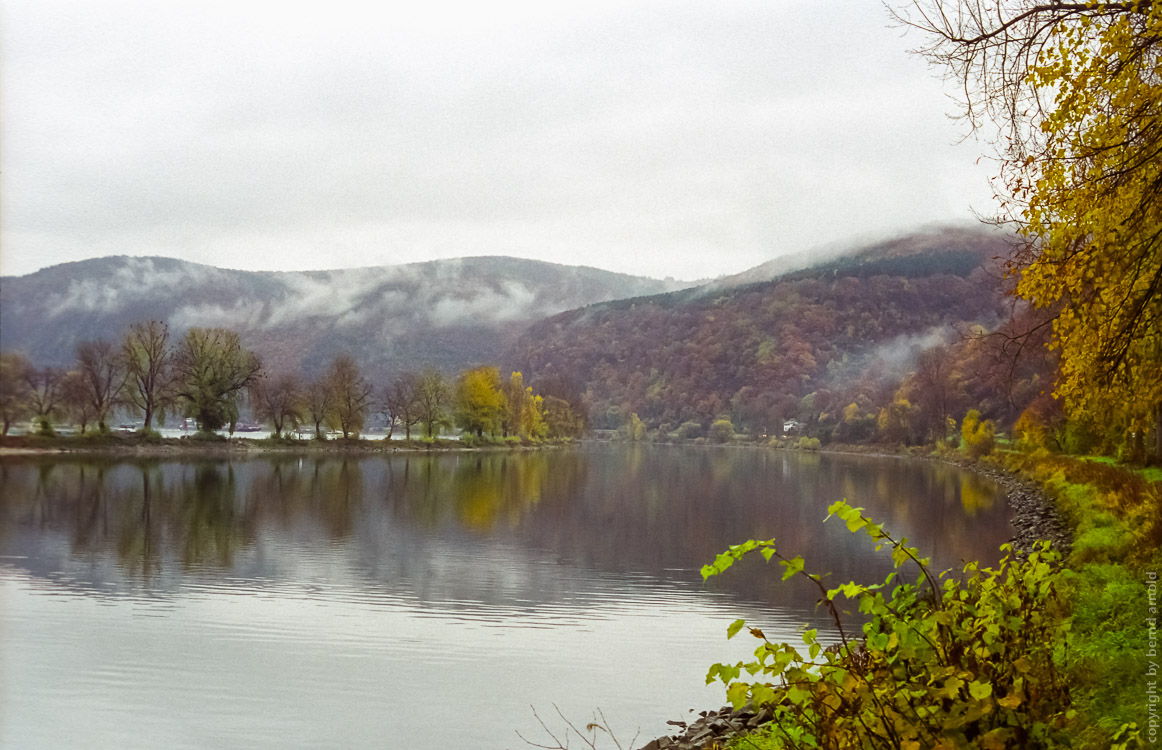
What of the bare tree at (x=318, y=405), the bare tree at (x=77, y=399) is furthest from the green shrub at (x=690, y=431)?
the bare tree at (x=77, y=399)

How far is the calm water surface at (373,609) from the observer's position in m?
9.80

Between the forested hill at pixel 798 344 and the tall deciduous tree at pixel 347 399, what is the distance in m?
88.2

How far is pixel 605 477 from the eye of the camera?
54406mm

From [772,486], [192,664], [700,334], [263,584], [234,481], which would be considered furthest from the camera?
[700,334]

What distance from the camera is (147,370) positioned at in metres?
55.2

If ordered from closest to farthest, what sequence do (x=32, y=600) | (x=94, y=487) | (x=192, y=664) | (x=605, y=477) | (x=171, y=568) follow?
(x=192, y=664) → (x=32, y=600) → (x=171, y=568) → (x=94, y=487) → (x=605, y=477)

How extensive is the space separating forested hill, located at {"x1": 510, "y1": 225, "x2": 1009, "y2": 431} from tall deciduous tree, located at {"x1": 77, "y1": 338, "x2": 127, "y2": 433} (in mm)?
117078

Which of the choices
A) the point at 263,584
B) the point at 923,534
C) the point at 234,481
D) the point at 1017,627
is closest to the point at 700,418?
the point at 234,481

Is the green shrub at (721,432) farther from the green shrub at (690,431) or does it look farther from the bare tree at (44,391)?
the bare tree at (44,391)

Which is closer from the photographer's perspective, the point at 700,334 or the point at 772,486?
the point at 772,486

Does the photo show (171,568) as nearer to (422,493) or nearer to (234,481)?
(422,493)

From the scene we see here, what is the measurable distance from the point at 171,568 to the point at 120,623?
5.40m

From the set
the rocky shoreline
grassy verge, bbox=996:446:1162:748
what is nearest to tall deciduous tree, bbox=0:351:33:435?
the rocky shoreline

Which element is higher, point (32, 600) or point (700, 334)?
point (700, 334)
